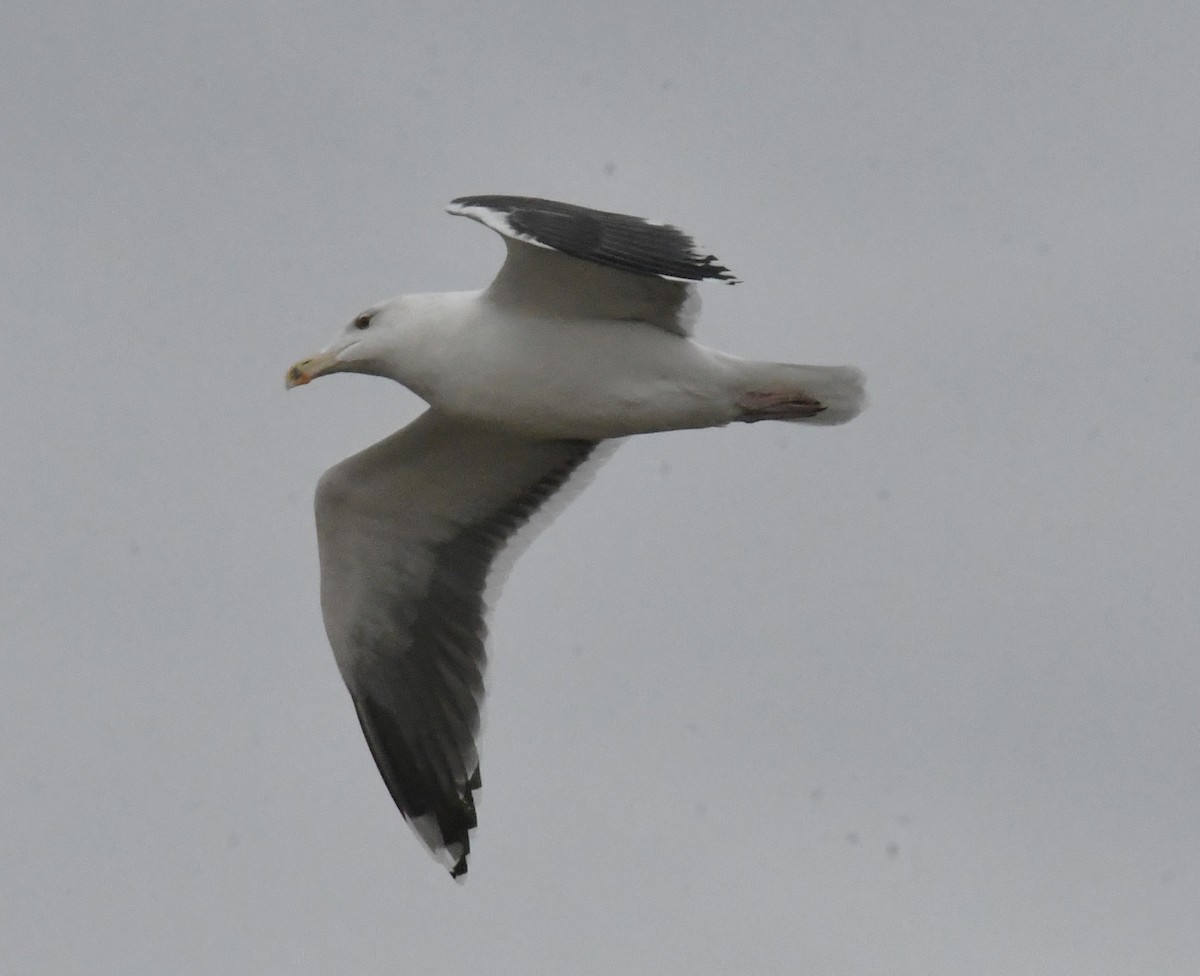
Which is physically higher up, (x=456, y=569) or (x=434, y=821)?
(x=456, y=569)

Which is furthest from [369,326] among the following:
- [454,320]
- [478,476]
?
[478,476]

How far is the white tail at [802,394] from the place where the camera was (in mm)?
10523

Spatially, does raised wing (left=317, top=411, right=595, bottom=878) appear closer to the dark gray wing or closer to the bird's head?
the bird's head

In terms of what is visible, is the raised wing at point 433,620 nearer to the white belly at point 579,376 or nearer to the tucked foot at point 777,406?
the white belly at point 579,376

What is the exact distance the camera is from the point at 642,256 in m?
9.46

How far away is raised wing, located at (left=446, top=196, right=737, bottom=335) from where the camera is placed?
934cm

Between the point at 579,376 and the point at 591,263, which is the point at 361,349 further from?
the point at 591,263

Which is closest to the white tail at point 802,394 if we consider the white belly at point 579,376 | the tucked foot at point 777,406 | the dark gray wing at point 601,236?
the tucked foot at point 777,406

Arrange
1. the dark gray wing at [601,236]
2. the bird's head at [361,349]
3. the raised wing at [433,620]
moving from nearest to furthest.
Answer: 1. the dark gray wing at [601,236]
2. the bird's head at [361,349]
3. the raised wing at [433,620]

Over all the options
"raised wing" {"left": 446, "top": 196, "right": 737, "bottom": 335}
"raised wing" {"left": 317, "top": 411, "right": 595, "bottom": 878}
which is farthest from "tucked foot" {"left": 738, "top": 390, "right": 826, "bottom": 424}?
"raised wing" {"left": 317, "top": 411, "right": 595, "bottom": 878}

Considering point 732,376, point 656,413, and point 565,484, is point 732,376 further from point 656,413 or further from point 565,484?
point 565,484

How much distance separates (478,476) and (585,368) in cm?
142

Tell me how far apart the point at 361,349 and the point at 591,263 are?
126 centimetres

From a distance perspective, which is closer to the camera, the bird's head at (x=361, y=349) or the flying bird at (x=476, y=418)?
the flying bird at (x=476, y=418)
